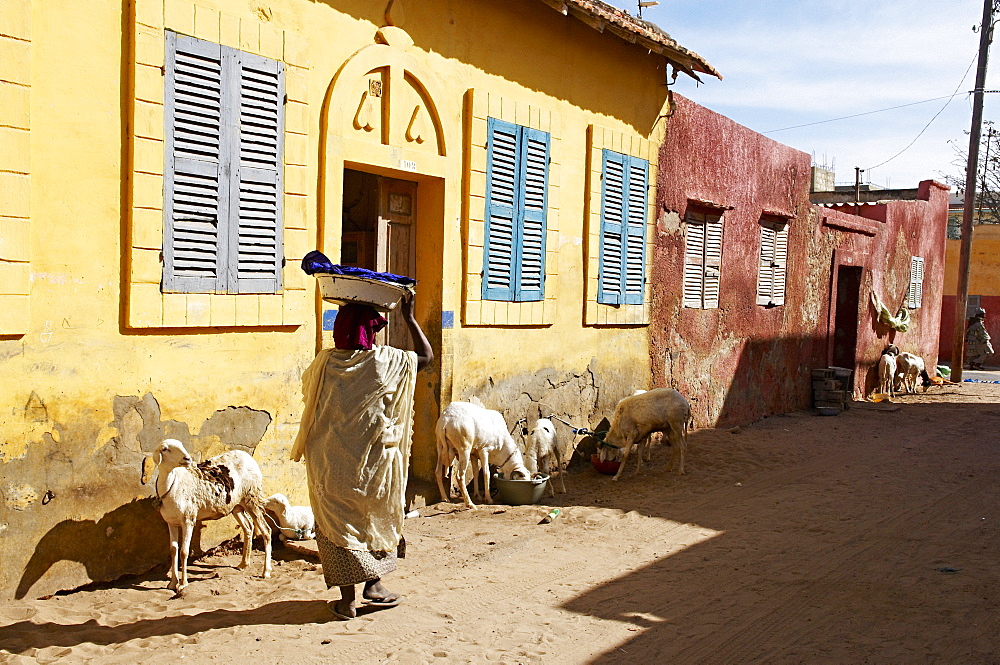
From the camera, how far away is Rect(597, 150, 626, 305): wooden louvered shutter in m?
9.70

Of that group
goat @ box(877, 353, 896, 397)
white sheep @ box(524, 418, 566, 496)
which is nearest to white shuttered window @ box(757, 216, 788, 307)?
goat @ box(877, 353, 896, 397)

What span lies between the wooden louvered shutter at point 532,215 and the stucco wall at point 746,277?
8.11 ft

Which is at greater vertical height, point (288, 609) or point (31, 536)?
point (31, 536)

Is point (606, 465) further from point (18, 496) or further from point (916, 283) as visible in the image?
point (916, 283)

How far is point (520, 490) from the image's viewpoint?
25.5 ft

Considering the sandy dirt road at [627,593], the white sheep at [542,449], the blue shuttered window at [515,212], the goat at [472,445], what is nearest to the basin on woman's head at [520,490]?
the goat at [472,445]

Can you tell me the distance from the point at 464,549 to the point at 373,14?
14.1 ft

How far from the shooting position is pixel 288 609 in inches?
197

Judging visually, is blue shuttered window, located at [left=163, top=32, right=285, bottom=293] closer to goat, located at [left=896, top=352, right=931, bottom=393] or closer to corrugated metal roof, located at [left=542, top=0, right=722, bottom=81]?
corrugated metal roof, located at [left=542, top=0, right=722, bottom=81]

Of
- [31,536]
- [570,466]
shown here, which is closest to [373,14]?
[31,536]

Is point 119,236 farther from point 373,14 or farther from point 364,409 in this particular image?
point 373,14

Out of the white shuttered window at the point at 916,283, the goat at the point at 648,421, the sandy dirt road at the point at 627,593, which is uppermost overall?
the white shuttered window at the point at 916,283

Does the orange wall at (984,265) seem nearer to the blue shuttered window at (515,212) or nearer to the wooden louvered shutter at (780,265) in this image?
the wooden louvered shutter at (780,265)

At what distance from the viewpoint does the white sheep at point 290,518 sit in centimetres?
593
